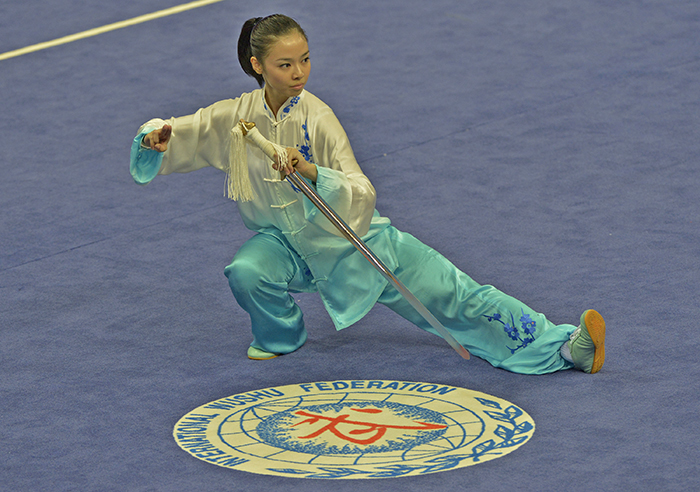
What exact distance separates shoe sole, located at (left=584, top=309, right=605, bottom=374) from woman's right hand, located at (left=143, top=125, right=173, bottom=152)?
120 cm

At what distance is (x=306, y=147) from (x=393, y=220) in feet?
3.69

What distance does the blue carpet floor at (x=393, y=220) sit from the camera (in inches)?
112

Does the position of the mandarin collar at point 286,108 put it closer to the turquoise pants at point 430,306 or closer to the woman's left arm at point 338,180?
the woman's left arm at point 338,180

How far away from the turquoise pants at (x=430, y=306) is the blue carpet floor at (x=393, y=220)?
7 centimetres

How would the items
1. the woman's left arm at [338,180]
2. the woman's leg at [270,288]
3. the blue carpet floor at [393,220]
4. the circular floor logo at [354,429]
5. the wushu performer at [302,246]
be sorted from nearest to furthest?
the circular floor logo at [354,429] → the blue carpet floor at [393,220] → the woman's left arm at [338,180] → the wushu performer at [302,246] → the woman's leg at [270,288]

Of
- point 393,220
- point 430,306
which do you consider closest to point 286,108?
point 430,306

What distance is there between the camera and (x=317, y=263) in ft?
10.8

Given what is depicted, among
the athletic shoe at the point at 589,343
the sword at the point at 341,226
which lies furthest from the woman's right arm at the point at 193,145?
the athletic shoe at the point at 589,343

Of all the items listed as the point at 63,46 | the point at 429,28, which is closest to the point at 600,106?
the point at 429,28

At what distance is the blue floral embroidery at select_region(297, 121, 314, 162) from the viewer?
3162mm

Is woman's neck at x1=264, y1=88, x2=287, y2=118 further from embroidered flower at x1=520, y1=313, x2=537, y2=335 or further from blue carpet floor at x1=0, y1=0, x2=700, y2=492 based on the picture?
embroidered flower at x1=520, y1=313, x2=537, y2=335

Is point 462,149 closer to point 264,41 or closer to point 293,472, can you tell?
point 264,41

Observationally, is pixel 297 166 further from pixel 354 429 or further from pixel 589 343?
pixel 589 343

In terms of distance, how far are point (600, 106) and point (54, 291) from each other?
255 cm
